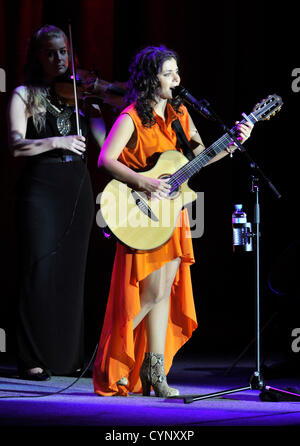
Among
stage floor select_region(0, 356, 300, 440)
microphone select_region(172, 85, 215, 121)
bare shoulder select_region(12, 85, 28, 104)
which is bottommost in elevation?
stage floor select_region(0, 356, 300, 440)

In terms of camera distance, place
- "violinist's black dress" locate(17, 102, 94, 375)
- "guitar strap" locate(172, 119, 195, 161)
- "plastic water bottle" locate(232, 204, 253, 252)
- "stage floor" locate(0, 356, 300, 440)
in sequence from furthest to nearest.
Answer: "violinist's black dress" locate(17, 102, 94, 375) < "guitar strap" locate(172, 119, 195, 161) < "plastic water bottle" locate(232, 204, 253, 252) < "stage floor" locate(0, 356, 300, 440)

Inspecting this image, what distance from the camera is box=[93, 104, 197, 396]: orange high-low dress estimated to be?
3332 mm

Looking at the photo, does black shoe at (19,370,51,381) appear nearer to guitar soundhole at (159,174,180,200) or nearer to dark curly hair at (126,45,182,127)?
guitar soundhole at (159,174,180,200)

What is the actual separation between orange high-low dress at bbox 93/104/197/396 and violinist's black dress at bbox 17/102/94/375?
0.48m

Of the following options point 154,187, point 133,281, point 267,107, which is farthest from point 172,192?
point 267,107

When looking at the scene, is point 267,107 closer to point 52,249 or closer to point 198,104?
point 198,104

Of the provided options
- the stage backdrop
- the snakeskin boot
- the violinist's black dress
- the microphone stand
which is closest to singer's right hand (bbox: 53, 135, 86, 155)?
the violinist's black dress

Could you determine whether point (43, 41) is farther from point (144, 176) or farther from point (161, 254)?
point (161, 254)

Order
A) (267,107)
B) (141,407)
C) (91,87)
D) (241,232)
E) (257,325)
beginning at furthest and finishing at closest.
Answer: (91,87)
(267,107)
(241,232)
(257,325)
(141,407)

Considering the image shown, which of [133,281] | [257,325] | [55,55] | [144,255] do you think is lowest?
[257,325]

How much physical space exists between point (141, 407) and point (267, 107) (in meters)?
1.45

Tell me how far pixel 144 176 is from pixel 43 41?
1013mm

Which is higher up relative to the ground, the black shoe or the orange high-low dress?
the orange high-low dress

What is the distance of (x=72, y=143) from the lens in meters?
3.57
